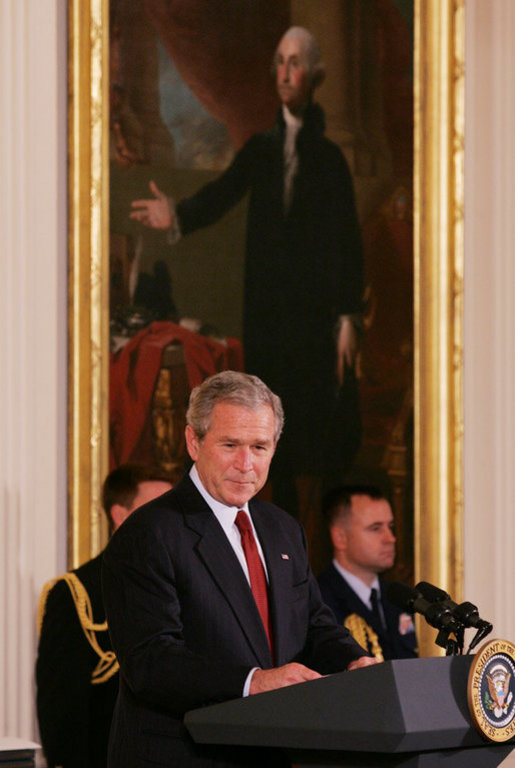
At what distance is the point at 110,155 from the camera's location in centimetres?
585

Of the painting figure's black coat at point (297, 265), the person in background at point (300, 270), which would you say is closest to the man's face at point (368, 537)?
Answer: the person in background at point (300, 270)

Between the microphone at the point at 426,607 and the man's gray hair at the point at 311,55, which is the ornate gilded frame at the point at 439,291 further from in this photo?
the microphone at the point at 426,607

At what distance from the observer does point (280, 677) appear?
302 cm

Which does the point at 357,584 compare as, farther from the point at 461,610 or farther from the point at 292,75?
the point at 461,610

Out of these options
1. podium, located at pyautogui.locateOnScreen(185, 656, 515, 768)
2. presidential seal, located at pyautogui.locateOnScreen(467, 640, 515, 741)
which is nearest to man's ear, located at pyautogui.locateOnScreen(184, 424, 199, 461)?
podium, located at pyautogui.locateOnScreen(185, 656, 515, 768)

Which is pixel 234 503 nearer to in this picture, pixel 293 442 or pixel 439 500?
pixel 293 442

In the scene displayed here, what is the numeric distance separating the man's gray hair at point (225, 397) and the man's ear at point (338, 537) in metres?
2.61

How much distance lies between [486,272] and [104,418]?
2256mm

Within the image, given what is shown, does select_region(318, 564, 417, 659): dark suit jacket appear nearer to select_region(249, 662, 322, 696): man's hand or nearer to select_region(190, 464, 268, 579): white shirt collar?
select_region(190, 464, 268, 579): white shirt collar

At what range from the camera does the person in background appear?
621 cm

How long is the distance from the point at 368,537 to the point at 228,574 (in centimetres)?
285

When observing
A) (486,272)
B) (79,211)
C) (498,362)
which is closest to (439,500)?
(498,362)

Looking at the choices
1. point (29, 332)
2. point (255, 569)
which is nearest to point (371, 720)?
point (255, 569)

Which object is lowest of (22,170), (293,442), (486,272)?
(293,442)
